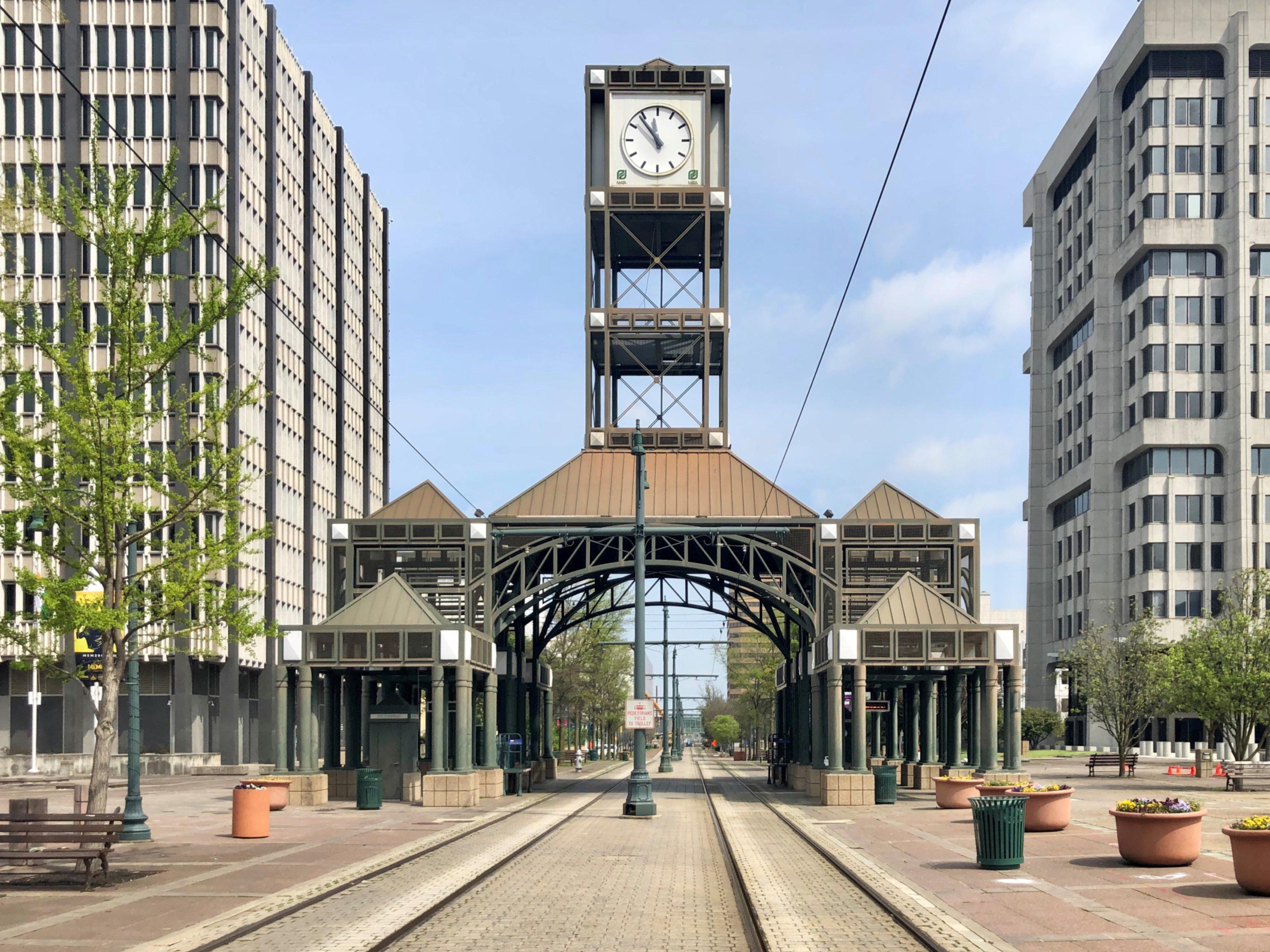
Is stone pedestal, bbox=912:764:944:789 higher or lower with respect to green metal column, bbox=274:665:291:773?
lower

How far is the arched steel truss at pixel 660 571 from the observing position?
43.8m

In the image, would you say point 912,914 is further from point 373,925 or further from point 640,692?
point 640,692

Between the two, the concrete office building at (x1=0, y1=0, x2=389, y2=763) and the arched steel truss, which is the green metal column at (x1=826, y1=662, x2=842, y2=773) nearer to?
the arched steel truss

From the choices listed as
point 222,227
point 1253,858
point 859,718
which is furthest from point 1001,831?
point 222,227

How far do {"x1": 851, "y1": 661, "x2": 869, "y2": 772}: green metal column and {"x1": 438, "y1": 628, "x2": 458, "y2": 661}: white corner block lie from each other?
1060cm

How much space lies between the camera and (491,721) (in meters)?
44.0

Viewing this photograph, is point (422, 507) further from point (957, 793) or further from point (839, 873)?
point (839, 873)

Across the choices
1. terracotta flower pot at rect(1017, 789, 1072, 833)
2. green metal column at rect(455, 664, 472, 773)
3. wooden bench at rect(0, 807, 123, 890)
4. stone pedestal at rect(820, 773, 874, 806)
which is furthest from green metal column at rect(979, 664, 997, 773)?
wooden bench at rect(0, 807, 123, 890)

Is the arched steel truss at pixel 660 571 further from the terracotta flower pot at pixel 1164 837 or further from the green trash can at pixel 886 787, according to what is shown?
the terracotta flower pot at pixel 1164 837

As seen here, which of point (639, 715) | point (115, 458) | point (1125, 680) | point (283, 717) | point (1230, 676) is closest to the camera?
point (115, 458)

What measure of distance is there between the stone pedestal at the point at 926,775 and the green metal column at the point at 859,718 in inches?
301

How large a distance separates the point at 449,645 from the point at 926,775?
1823cm

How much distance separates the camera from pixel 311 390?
305 feet

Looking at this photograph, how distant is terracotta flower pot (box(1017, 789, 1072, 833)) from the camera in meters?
27.6
